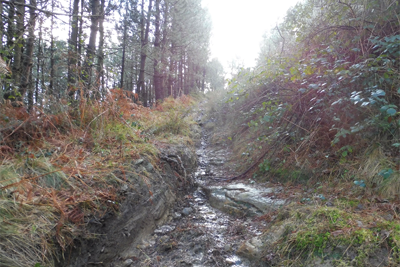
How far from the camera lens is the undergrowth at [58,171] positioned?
1721mm

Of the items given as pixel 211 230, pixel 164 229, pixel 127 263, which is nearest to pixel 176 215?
pixel 164 229

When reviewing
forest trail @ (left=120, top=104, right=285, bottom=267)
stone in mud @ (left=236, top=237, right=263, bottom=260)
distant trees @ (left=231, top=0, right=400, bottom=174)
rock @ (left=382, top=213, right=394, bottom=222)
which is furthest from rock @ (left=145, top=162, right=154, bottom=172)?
rock @ (left=382, top=213, right=394, bottom=222)

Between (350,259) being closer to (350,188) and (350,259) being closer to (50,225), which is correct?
(350,188)

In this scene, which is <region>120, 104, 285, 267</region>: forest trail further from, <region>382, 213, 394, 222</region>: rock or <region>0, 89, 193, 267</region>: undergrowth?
<region>382, 213, 394, 222</region>: rock

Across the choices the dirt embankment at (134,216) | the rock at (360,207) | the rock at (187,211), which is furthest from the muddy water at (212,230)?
the rock at (360,207)

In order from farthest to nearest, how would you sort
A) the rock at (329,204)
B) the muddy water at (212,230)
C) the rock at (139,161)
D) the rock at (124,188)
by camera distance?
the rock at (139,161), the rock at (124,188), the rock at (329,204), the muddy water at (212,230)

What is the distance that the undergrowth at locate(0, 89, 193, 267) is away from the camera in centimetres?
172

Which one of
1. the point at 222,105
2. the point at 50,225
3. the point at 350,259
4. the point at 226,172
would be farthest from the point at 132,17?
the point at 350,259

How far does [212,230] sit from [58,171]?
1.91m

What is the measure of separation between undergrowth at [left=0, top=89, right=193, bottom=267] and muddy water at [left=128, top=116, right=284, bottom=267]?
706 mm

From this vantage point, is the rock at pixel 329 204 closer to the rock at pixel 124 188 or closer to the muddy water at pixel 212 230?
the muddy water at pixel 212 230

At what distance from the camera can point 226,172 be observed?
188 inches

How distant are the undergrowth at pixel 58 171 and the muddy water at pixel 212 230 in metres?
0.71

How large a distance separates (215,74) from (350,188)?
35.0m
